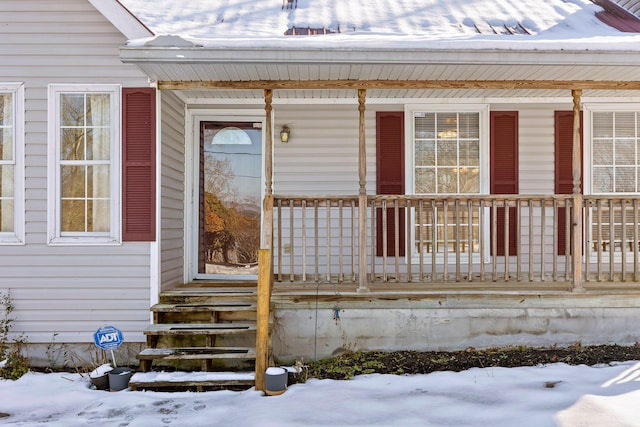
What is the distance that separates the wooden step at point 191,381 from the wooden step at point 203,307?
2.33 feet

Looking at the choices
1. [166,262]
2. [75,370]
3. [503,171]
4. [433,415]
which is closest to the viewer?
[433,415]

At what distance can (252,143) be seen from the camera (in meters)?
6.63

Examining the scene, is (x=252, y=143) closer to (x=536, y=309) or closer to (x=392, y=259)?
(x=392, y=259)

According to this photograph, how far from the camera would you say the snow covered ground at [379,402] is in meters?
3.78

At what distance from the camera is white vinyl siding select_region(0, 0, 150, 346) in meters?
5.17

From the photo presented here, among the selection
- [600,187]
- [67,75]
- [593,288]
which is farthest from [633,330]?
[67,75]

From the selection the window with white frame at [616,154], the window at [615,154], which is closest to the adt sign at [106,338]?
the window with white frame at [616,154]

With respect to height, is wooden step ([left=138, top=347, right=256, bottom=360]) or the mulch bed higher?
wooden step ([left=138, top=347, right=256, bottom=360])

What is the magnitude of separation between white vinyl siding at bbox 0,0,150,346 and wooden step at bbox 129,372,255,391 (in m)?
0.85

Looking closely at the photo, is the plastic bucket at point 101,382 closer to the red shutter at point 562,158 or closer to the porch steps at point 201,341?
the porch steps at point 201,341

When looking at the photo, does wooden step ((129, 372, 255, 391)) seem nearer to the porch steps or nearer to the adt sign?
the porch steps

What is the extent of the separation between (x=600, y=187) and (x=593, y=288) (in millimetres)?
1695

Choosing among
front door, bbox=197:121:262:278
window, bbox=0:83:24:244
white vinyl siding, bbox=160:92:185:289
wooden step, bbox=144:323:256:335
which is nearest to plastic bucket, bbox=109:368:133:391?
wooden step, bbox=144:323:256:335

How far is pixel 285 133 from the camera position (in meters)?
6.35
